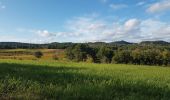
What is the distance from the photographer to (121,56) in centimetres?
11044

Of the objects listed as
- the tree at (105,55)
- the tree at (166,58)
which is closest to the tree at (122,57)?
the tree at (105,55)

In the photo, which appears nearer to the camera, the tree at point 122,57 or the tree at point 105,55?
the tree at point 122,57

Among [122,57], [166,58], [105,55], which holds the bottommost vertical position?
[166,58]

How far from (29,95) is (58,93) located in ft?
4.07

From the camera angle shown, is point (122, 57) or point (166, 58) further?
point (166, 58)

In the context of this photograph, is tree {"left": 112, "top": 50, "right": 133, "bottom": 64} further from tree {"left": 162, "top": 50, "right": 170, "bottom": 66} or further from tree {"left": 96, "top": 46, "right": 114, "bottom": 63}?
tree {"left": 162, "top": 50, "right": 170, "bottom": 66}

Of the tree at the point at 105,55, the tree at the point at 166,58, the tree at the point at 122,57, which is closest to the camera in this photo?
the tree at the point at 122,57

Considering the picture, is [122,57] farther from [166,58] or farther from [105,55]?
[166,58]

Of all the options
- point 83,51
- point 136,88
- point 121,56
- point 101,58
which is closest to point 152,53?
point 121,56

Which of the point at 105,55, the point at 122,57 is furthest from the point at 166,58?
the point at 105,55

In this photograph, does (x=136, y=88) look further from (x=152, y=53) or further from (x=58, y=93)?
(x=152, y=53)

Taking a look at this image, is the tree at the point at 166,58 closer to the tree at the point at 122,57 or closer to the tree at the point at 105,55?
the tree at the point at 122,57

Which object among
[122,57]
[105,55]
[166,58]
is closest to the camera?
[122,57]

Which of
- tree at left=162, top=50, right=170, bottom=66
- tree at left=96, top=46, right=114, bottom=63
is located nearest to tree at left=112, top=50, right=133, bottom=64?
tree at left=96, top=46, right=114, bottom=63
